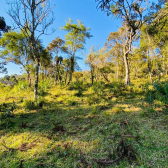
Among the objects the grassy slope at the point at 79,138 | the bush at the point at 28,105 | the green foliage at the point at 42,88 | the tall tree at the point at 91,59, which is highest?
the tall tree at the point at 91,59

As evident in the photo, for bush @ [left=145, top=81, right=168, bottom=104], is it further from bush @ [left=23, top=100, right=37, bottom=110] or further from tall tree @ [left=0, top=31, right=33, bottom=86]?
tall tree @ [left=0, top=31, right=33, bottom=86]

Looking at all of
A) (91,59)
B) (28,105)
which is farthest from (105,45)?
(28,105)

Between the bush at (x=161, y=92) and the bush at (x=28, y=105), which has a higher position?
the bush at (x=161, y=92)

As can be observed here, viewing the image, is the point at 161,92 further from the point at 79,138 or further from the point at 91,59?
the point at 91,59

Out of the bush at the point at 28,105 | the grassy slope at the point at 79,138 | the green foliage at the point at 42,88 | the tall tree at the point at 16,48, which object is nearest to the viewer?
the grassy slope at the point at 79,138

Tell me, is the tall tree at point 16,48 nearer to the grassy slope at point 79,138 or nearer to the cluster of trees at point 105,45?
the cluster of trees at point 105,45

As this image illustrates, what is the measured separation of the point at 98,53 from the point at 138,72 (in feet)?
55.4

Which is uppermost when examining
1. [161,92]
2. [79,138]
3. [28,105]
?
[161,92]

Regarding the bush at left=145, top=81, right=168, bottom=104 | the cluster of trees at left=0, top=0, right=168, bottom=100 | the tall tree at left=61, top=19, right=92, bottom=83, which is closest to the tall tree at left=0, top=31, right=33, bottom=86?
the cluster of trees at left=0, top=0, right=168, bottom=100

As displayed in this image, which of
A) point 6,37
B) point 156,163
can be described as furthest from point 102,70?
point 6,37

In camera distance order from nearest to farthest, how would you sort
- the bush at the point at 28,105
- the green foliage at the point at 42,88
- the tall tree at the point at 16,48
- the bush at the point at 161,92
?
1. the bush at the point at 161,92
2. the bush at the point at 28,105
3. the green foliage at the point at 42,88
4. the tall tree at the point at 16,48

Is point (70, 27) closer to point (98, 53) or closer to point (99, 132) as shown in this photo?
point (98, 53)

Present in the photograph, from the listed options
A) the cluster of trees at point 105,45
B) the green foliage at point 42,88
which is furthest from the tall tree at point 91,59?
the green foliage at point 42,88

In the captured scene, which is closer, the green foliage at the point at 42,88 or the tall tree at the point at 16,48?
the green foliage at the point at 42,88
